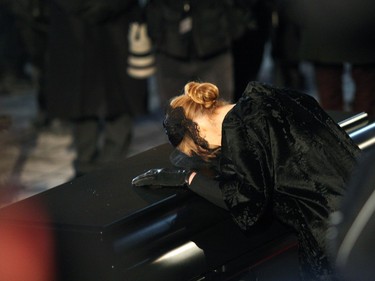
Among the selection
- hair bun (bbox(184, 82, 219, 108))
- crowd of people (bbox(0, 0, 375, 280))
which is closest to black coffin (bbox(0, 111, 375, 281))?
hair bun (bbox(184, 82, 219, 108))

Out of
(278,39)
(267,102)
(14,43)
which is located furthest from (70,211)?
(14,43)

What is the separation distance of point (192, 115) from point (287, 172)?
39 cm

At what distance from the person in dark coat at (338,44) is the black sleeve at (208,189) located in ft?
8.79

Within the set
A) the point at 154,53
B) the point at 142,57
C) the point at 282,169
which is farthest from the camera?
the point at 154,53

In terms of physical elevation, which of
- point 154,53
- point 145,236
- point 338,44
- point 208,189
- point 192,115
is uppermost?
point 154,53

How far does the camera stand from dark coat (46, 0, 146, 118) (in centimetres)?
504

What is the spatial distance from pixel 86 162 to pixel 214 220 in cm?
285

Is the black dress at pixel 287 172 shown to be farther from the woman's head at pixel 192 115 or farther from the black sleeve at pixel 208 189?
the woman's head at pixel 192 115

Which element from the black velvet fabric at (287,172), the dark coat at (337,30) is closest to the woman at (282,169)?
the black velvet fabric at (287,172)

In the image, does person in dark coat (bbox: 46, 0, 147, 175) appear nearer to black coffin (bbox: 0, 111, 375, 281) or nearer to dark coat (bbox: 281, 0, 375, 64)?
dark coat (bbox: 281, 0, 375, 64)

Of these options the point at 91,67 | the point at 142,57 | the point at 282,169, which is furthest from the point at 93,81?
the point at 282,169

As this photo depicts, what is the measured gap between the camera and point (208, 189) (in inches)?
96.9

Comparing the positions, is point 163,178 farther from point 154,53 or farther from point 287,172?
point 154,53

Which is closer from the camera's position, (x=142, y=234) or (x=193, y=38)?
(x=142, y=234)
